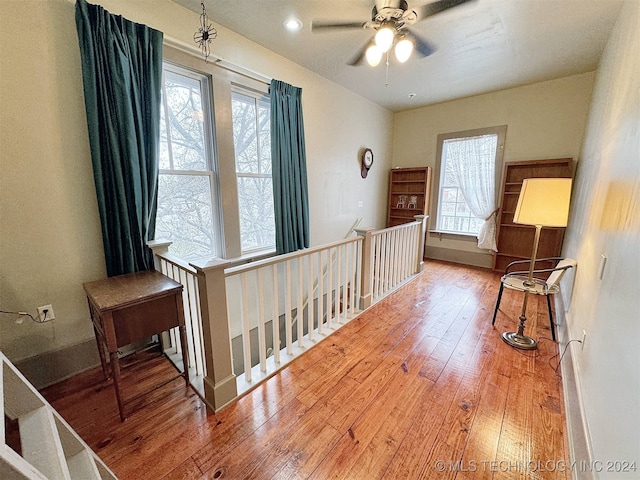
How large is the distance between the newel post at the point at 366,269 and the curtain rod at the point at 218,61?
185 cm

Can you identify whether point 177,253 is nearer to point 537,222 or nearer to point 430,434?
point 430,434

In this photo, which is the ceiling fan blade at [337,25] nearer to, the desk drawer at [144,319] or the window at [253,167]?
the window at [253,167]

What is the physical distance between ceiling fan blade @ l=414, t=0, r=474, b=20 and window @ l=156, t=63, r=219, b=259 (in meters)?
1.81

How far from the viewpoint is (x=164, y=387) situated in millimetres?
1704

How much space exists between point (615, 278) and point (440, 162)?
Answer: 3.70 meters

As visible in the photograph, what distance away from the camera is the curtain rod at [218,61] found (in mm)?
2004

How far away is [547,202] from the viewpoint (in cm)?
195

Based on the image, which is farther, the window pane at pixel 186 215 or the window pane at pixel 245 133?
the window pane at pixel 245 133

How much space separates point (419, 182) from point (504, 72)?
1.89 metres

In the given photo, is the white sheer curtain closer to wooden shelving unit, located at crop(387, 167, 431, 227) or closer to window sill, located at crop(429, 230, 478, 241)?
window sill, located at crop(429, 230, 478, 241)

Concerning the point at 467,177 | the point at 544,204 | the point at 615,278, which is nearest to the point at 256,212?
the point at 544,204

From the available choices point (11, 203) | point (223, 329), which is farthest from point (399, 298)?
point (11, 203)

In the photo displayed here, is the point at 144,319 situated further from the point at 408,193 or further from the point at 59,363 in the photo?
the point at 408,193

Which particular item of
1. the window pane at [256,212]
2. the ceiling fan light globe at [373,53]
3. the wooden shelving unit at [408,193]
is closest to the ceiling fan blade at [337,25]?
the ceiling fan light globe at [373,53]
